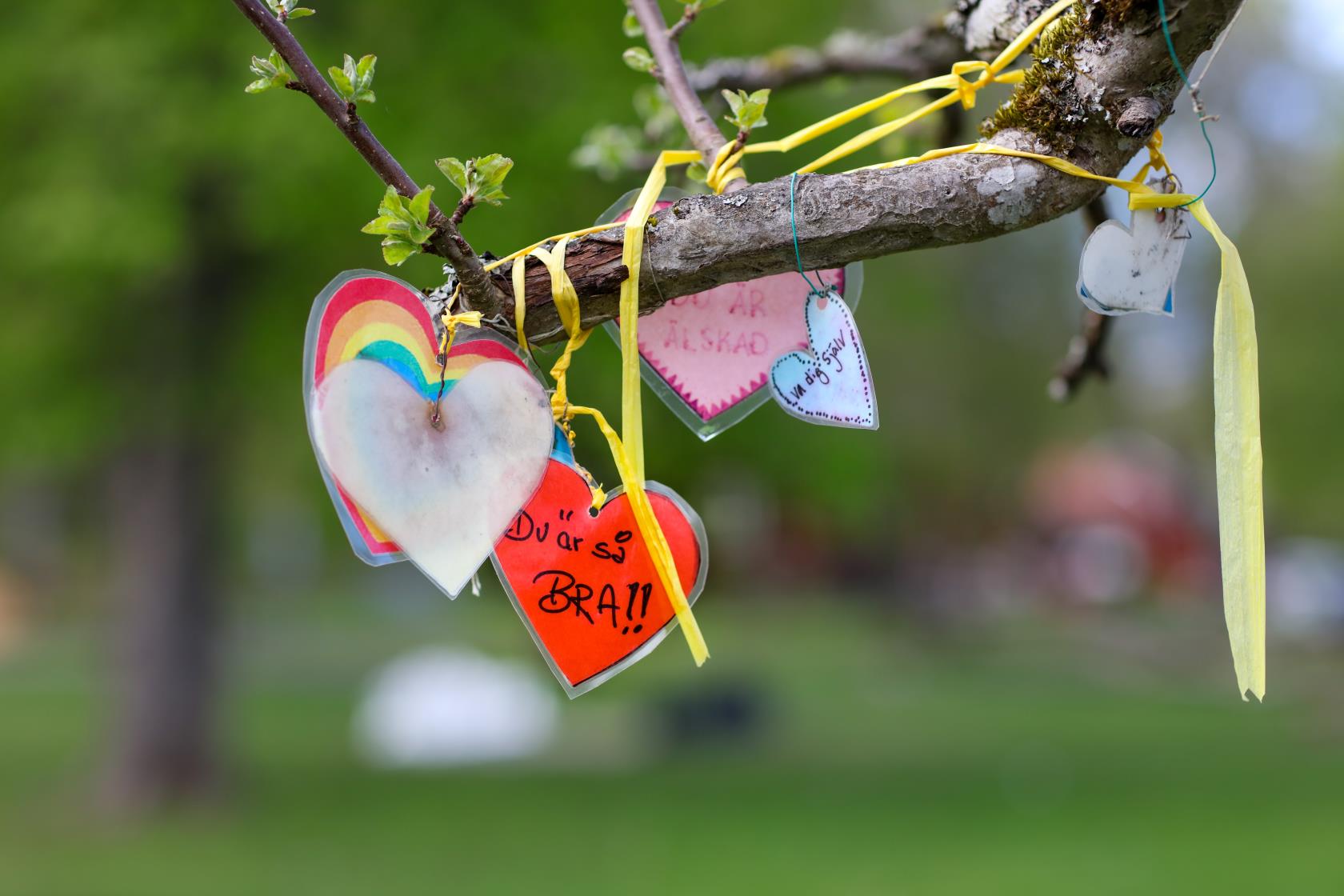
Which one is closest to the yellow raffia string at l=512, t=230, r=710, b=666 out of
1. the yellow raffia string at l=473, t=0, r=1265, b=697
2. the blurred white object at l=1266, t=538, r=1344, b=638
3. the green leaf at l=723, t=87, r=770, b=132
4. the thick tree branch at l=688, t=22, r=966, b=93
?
the yellow raffia string at l=473, t=0, r=1265, b=697

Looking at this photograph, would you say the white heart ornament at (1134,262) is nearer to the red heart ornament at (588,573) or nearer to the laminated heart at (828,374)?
the laminated heart at (828,374)

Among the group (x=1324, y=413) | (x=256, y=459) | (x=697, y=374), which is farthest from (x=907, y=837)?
(x=256, y=459)

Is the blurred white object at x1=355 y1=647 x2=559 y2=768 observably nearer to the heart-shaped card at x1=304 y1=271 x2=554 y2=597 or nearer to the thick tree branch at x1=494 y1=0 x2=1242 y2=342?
the heart-shaped card at x1=304 y1=271 x2=554 y2=597

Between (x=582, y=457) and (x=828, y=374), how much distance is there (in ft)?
16.0

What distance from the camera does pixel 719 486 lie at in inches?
360

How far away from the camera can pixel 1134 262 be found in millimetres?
1018

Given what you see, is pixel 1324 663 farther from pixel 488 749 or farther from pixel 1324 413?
pixel 488 749

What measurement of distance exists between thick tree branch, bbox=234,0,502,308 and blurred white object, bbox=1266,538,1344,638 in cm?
1828

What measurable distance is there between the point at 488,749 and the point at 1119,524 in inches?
694

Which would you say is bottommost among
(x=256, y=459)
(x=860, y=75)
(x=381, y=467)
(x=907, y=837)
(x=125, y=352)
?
(x=907, y=837)

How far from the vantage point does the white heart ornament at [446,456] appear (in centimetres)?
100

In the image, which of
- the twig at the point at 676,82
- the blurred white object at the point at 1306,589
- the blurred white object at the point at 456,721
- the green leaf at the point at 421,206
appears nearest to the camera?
the green leaf at the point at 421,206

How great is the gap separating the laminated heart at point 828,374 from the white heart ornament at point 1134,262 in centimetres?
20

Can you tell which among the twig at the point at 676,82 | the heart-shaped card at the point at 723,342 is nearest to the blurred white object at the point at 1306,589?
the twig at the point at 676,82
